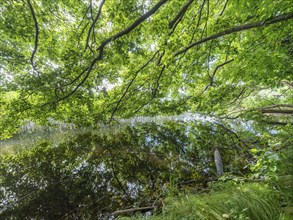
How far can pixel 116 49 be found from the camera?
14.8 ft

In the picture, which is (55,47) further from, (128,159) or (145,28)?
(128,159)

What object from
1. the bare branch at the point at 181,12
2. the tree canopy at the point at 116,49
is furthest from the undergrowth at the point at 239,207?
the bare branch at the point at 181,12

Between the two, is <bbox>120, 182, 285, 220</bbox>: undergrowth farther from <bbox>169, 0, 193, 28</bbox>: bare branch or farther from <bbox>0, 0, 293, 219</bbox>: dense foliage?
<bbox>169, 0, 193, 28</bbox>: bare branch

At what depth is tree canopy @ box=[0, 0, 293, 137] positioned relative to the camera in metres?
3.78

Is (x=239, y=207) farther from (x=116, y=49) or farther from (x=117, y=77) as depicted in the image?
(x=117, y=77)

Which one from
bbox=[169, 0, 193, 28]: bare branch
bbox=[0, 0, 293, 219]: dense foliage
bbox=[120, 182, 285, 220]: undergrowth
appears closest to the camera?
bbox=[120, 182, 285, 220]: undergrowth

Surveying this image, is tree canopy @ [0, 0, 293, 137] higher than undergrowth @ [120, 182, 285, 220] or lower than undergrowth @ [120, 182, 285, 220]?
higher

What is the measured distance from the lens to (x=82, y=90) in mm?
6082

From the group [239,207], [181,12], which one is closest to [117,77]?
[181,12]

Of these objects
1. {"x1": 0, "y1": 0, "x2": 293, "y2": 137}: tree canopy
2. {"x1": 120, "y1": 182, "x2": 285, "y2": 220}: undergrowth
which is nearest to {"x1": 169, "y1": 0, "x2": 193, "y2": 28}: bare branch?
{"x1": 0, "y1": 0, "x2": 293, "y2": 137}: tree canopy

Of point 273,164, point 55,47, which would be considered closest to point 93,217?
point 273,164

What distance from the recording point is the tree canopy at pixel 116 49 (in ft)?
12.4

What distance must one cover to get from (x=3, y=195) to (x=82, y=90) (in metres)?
4.33

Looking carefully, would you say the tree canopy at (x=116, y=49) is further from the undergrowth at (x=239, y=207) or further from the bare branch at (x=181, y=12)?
the undergrowth at (x=239, y=207)
